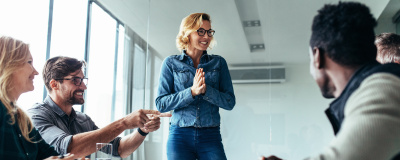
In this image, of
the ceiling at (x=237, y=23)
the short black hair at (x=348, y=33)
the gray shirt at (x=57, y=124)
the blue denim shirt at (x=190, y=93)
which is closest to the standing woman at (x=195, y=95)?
the blue denim shirt at (x=190, y=93)

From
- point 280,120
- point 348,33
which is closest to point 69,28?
point 280,120

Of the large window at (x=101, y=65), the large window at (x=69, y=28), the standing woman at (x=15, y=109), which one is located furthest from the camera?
the large window at (x=101, y=65)

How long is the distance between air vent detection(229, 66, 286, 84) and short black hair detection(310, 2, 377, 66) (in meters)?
3.07

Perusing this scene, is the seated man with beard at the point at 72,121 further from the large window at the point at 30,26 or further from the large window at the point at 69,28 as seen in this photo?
the large window at the point at 69,28

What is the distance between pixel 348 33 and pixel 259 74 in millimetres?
3166

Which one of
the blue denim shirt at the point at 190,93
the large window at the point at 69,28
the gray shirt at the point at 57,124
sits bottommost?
the gray shirt at the point at 57,124

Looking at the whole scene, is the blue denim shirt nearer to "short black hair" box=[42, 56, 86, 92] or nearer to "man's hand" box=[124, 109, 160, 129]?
"man's hand" box=[124, 109, 160, 129]

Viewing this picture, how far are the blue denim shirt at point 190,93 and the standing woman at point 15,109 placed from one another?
0.88 m

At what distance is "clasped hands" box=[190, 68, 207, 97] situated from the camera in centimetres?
233

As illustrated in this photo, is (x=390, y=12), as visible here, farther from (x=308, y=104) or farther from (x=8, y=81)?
(x=8, y=81)

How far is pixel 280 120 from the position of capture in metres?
4.05

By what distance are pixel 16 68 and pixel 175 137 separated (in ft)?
3.50

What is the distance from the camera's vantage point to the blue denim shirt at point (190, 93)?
238cm

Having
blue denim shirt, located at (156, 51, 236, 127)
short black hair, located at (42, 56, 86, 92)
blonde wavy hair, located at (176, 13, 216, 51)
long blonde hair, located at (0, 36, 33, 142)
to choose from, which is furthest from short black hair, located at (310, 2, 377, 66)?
short black hair, located at (42, 56, 86, 92)
